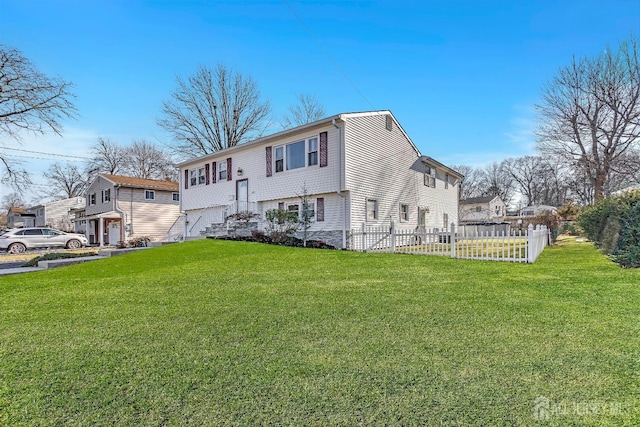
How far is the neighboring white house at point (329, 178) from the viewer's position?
1470 cm

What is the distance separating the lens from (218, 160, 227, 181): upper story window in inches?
785

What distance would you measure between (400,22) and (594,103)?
60.2ft

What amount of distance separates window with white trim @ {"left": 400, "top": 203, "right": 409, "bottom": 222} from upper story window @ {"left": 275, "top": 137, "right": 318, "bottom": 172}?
18.9 feet

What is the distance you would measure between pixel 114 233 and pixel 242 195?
1587 centimetres

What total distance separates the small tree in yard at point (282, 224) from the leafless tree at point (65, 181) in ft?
142

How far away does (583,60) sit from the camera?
69.7ft

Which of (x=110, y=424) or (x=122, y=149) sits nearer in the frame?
(x=110, y=424)

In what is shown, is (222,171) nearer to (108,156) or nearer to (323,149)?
(323,149)

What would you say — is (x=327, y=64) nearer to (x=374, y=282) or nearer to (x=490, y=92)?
(x=490, y=92)

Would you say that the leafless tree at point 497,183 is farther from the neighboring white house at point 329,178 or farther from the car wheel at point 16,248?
the car wheel at point 16,248

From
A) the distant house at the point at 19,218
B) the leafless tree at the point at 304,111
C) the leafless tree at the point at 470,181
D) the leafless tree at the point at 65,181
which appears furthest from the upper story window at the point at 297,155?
the leafless tree at the point at 470,181

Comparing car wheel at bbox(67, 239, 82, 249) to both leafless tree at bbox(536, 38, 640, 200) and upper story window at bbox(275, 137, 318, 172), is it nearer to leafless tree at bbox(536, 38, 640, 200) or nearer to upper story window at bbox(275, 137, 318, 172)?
upper story window at bbox(275, 137, 318, 172)

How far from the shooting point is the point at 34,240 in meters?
21.5

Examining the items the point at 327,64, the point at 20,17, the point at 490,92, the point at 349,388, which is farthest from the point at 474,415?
the point at 20,17
